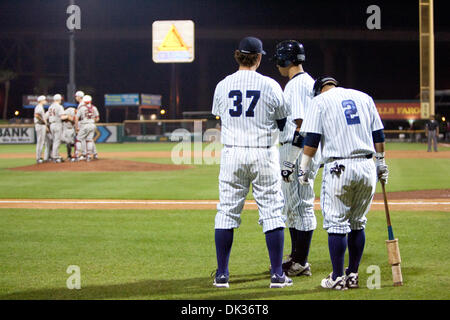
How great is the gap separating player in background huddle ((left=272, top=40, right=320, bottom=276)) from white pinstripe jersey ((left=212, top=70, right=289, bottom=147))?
54cm

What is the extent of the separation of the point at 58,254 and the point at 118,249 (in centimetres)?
67

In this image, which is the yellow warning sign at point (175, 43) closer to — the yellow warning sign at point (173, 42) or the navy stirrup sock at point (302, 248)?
the yellow warning sign at point (173, 42)

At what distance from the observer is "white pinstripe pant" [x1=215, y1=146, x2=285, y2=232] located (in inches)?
205

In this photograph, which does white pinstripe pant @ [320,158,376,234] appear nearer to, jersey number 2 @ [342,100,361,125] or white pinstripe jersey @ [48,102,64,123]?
jersey number 2 @ [342,100,361,125]

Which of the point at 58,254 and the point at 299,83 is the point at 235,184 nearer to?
the point at 299,83

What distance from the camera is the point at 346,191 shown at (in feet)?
16.5

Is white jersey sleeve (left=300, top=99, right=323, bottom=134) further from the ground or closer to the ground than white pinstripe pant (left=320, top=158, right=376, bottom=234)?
further from the ground

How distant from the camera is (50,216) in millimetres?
9734

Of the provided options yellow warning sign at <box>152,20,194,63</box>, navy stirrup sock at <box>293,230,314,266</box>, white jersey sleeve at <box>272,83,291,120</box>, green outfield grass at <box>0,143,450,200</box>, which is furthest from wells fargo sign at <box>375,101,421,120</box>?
white jersey sleeve at <box>272,83,291,120</box>

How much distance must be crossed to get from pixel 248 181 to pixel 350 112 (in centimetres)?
102

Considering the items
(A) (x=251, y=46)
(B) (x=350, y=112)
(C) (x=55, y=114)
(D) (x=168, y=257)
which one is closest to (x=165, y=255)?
(D) (x=168, y=257)

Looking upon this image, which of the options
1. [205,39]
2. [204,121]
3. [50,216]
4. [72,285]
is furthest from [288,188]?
[205,39]

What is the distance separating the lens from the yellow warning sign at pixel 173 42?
42156 millimetres

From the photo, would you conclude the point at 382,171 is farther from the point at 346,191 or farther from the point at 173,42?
the point at 173,42
